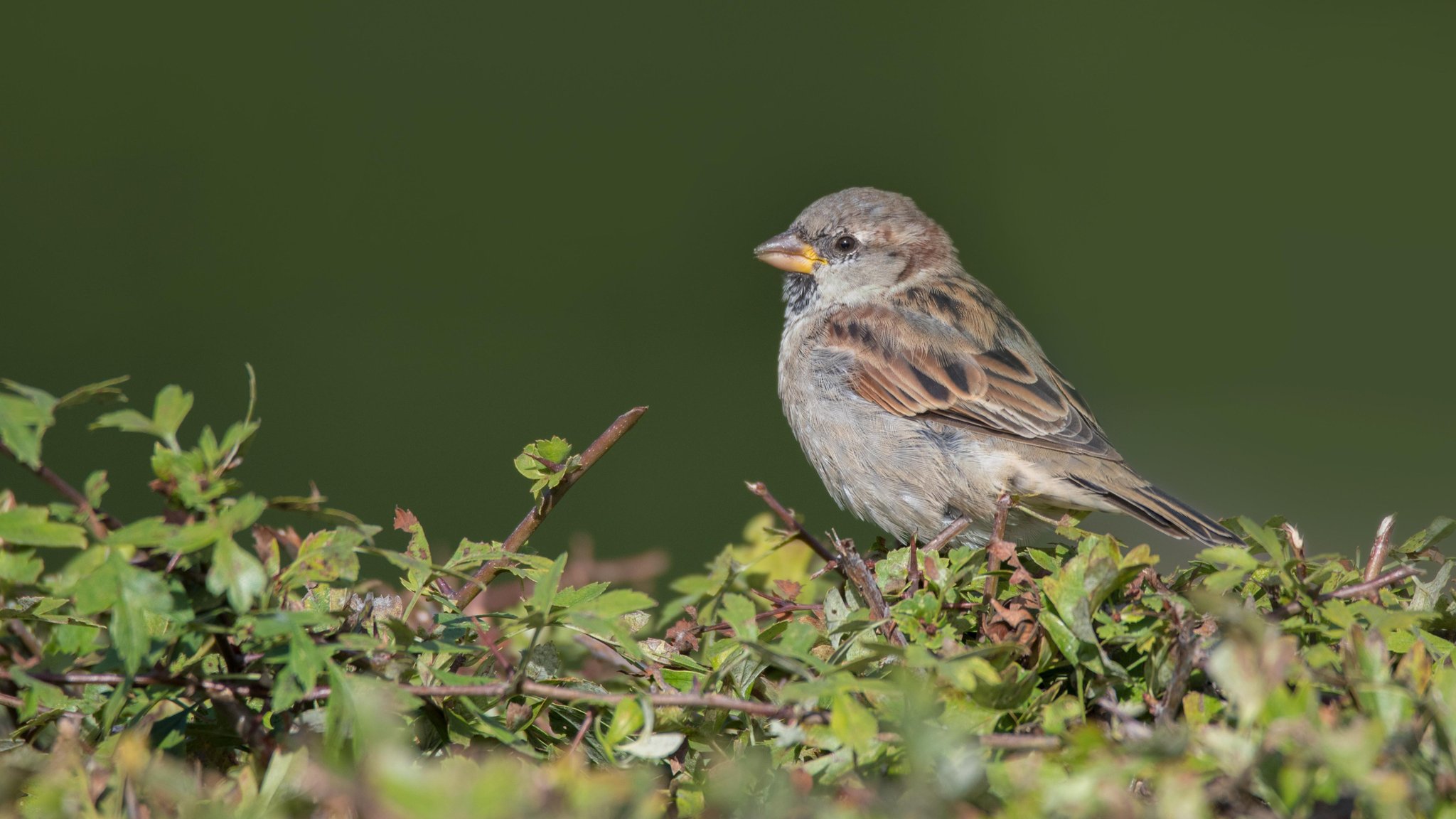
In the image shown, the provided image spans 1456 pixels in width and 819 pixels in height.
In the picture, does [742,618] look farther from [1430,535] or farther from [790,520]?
[1430,535]

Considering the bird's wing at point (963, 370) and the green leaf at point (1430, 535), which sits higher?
the green leaf at point (1430, 535)

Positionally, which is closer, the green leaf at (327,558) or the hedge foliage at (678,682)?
the hedge foliage at (678,682)

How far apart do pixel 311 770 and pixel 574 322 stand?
186 inches

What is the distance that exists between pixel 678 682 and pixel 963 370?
1870 millimetres

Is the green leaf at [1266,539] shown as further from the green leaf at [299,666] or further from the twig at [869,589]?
the green leaf at [299,666]

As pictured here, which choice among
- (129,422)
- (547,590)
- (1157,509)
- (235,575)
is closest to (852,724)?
(547,590)

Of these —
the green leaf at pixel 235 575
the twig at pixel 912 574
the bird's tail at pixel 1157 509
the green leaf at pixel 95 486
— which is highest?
the green leaf at pixel 95 486

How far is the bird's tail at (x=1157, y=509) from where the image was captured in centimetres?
246

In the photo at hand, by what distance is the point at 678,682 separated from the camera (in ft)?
4.02

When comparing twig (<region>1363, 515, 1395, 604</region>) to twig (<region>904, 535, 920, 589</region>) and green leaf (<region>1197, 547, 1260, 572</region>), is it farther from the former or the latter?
twig (<region>904, 535, 920, 589</region>)

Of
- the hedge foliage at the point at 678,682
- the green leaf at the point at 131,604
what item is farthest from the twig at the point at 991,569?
the green leaf at the point at 131,604

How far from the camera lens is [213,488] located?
0.97 metres

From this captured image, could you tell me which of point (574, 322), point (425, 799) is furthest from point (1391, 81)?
point (425, 799)

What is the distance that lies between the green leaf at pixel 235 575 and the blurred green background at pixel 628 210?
3592 millimetres
